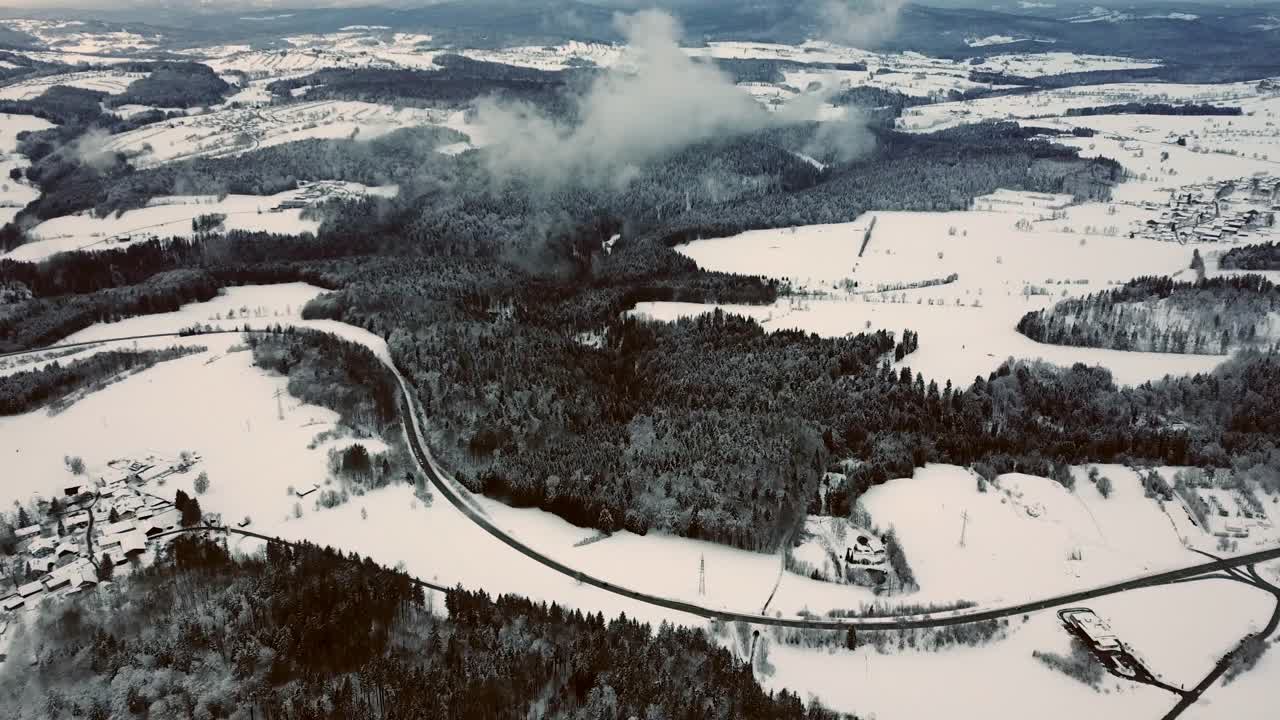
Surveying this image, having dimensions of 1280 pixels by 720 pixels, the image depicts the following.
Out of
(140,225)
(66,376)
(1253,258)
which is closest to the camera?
(66,376)

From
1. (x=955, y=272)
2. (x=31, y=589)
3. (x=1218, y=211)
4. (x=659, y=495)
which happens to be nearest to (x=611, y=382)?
(x=659, y=495)

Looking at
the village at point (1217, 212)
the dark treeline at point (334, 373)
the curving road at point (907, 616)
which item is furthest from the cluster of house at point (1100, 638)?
the village at point (1217, 212)

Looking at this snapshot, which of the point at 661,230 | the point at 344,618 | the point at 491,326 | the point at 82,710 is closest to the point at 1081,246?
the point at 661,230

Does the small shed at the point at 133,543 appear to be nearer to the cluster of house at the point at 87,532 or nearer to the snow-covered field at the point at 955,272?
the cluster of house at the point at 87,532

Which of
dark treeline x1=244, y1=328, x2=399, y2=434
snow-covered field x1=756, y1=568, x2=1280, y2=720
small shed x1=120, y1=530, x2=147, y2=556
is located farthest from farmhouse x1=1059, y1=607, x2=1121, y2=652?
small shed x1=120, y1=530, x2=147, y2=556

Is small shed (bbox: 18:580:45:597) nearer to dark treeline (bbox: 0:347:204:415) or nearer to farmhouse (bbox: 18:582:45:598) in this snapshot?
farmhouse (bbox: 18:582:45:598)

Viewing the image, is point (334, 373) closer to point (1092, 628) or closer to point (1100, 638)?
point (1092, 628)
